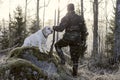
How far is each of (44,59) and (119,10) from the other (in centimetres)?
369

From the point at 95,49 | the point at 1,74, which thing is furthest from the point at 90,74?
the point at 95,49

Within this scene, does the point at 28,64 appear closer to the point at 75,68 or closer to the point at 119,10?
the point at 75,68

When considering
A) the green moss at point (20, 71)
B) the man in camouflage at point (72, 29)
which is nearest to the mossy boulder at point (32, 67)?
the green moss at point (20, 71)

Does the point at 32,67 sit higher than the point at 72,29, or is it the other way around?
the point at 72,29

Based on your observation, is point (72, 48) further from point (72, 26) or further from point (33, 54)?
point (33, 54)

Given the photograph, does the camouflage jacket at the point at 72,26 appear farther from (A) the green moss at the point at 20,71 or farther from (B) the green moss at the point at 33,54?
(A) the green moss at the point at 20,71

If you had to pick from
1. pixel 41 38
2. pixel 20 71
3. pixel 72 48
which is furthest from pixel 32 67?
pixel 41 38

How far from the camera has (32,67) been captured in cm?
731

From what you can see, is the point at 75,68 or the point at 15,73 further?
the point at 75,68

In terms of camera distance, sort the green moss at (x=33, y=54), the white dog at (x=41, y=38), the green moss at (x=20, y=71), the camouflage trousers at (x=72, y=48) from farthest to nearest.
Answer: the white dog at (x=41, y=38) → the camouflage trousers at (x=72, y=48) → the green moss at (x=33, y=54) → the green moss at (x=20, y=71)

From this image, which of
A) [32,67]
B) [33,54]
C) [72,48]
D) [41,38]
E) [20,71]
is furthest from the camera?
[41,38]

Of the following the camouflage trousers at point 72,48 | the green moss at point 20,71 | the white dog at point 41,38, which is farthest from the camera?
the white dog at point 41,38

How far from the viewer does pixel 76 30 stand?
8.80 metres

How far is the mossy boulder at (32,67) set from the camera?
7020 mm
